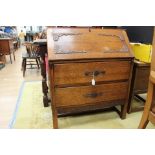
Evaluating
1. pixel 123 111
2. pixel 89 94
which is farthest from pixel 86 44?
pixel 123 111

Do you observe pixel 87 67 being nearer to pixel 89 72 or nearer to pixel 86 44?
pixel 89 72

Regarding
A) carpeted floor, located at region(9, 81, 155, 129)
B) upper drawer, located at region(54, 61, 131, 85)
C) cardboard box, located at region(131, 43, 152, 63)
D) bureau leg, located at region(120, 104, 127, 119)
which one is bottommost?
carpeted floor, located at region(9, 81, 155, 129)

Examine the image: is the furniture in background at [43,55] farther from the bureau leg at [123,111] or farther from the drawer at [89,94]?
the bureau leg at [123,111]

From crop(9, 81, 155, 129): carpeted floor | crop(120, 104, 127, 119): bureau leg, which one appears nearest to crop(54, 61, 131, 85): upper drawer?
crop(120, 104, 127, 119): bureau leg

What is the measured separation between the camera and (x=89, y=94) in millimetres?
1445

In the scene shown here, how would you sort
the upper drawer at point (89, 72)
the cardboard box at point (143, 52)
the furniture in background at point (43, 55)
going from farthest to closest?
the furniture in background at point (43, 55)
the cardboard box at point (143, 52)
the upper drawer at point (89, 72)

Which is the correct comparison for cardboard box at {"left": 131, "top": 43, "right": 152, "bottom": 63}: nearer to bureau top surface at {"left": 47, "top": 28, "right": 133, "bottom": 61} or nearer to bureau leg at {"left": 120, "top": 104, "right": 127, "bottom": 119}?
bureau top surface at {"left": 47, "top": 28, "right": 133, "bottom": 61}

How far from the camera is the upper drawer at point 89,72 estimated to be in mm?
1308

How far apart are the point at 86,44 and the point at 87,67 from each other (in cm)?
20

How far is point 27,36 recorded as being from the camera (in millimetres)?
6316

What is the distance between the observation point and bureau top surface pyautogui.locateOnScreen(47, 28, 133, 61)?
1309 millimetres

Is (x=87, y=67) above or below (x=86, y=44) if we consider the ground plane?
below

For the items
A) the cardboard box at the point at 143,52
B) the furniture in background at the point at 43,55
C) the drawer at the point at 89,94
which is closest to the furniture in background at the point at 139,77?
the cardboard box at the point at 143,52

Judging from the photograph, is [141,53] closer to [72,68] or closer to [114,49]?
[114,49]
